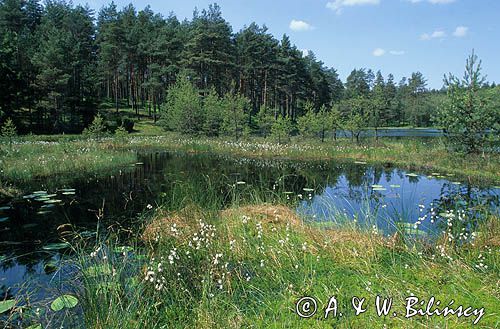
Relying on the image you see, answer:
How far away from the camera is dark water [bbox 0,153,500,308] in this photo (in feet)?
22.5

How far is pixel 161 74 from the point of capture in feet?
169

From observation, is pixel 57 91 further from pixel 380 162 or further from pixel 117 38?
pixel 380 162

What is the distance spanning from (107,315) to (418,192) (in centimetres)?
1232

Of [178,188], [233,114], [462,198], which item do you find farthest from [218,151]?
[462,198]

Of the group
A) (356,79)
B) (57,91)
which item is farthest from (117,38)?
(356,79)

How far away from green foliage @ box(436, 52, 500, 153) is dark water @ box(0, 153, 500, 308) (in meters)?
2.56

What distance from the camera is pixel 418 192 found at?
13.0 meters

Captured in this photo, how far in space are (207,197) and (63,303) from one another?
4.75 meters

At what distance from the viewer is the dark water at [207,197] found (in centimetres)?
687

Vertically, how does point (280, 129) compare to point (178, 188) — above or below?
above

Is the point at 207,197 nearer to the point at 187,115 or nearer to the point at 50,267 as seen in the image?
the point at 50,267

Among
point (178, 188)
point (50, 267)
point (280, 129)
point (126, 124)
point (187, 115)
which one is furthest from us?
point (126, 124)

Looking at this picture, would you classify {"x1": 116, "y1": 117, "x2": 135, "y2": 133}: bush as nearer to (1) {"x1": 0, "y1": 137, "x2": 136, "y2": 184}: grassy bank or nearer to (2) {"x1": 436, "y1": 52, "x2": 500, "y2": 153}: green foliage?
(1) {"x1": 0, "y1": 137, "x2": 136, "y2": 184}: grassy bank

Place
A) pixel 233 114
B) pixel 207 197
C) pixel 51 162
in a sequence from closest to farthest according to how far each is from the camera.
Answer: pixel 207 197 < pixel 51 162 < pixel 233 114
